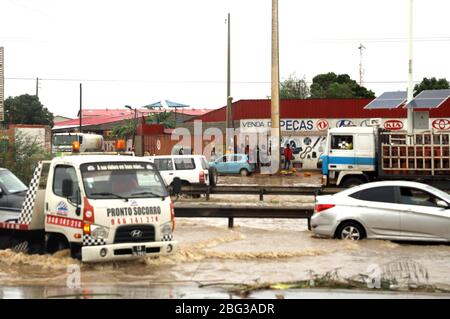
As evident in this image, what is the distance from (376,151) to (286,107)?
24.6 metres

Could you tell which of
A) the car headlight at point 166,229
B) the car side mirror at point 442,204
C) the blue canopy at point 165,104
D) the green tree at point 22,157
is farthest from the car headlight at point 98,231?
the blue canopy at point 165,104

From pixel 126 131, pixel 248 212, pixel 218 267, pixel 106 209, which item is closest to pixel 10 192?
pixel 106 209

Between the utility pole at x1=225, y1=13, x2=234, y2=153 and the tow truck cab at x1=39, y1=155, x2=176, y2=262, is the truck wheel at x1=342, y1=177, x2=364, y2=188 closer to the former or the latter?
the tow truck cab at x1=39, y1=155, x2=176, y2=262

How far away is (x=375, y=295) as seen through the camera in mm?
9164

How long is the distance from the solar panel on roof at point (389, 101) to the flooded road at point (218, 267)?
872 inches

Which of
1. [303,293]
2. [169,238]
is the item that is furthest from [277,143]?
[303,293]

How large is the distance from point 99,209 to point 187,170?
16801mm

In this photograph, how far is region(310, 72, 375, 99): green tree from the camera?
252 feet

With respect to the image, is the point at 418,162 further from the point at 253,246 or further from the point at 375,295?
the point at 375,295

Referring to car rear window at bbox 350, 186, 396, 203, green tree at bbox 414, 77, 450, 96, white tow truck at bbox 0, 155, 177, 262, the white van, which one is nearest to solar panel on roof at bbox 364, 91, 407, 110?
the white van

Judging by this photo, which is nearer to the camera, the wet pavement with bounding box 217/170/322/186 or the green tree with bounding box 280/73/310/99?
the wet pavement with bounding box 217/170/322/186

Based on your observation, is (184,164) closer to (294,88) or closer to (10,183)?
(10,183)

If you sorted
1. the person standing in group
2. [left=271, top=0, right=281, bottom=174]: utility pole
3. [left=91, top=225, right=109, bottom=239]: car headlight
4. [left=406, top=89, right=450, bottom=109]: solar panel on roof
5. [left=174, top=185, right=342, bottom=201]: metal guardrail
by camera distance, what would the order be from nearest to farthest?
1. [left=91, top=225, right=109, bottom=239]: car headlight
2. [left=174, top=185, right=342, bottom=201]: metal guardrail
3. [left=406, top=89, right=450, bottom=109]: solar panel on roof
4. [left=271, top=0, right=281, bottom=174]: utility pole
5. the person standing in group

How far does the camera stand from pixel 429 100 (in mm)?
35594
